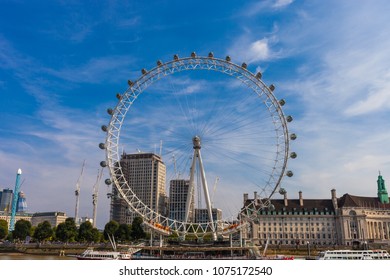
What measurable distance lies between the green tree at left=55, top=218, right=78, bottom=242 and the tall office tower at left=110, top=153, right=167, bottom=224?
84295 mm

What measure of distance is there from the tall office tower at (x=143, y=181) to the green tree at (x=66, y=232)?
84.3m

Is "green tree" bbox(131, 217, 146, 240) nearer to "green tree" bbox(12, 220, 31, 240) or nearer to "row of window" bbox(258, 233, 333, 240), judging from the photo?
"green tree" bbox(12, 220, 31, 240)

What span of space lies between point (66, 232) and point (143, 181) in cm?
9081

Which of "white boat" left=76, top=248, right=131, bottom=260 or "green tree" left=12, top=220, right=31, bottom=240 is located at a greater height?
"green tree" left=12, top=220, right=31, bottom=240

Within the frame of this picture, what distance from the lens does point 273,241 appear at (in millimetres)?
123062

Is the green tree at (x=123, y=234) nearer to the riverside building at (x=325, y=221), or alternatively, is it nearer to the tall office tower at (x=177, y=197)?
the riverside building at (x=325, y=221)

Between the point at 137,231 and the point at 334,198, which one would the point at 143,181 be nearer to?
the point at 137,231

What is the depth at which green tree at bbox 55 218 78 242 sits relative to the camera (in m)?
99.4

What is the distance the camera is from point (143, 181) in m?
190

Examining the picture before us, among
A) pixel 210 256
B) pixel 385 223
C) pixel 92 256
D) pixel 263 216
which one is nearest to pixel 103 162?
pixel 92 256

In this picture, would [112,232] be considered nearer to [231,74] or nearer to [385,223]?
[231,74]

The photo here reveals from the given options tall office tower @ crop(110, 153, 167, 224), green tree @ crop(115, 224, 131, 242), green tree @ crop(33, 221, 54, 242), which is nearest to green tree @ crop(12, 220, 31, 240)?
green tree @ crop(33, 221, 54, 242)

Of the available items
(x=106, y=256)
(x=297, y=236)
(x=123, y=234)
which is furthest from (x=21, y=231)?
(x=297, y=236)

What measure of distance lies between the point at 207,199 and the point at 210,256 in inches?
364
